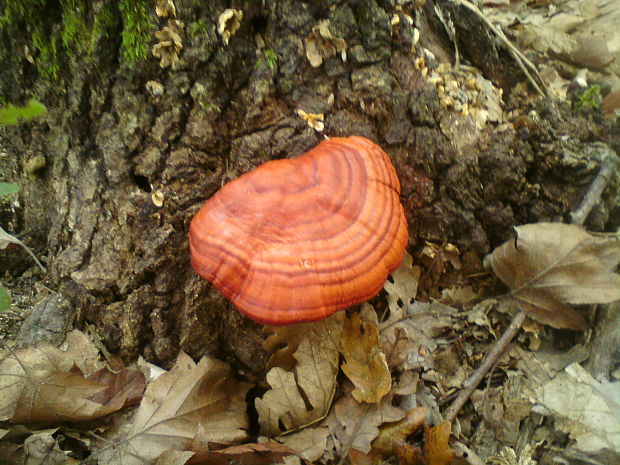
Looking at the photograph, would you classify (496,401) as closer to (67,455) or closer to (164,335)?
(164,335)

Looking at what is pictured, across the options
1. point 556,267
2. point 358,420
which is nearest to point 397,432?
point 358,420

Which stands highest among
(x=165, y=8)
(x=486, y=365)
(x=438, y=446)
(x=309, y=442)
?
(x=165, y=8)

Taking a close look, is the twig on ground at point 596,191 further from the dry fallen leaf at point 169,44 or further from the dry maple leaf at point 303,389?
the dry fallen leaf at point 169,44

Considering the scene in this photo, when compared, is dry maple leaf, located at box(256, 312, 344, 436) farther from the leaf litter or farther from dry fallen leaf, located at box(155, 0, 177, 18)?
dry fallen leaf, located at box(155, 0, 177, 18)

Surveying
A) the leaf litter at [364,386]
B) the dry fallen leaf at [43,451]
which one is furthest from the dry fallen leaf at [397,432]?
the dry fallen leaf at [43,451]

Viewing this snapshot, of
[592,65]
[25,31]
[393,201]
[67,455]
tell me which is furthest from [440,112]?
[67,455]

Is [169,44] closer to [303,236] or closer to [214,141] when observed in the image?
[214,141]
